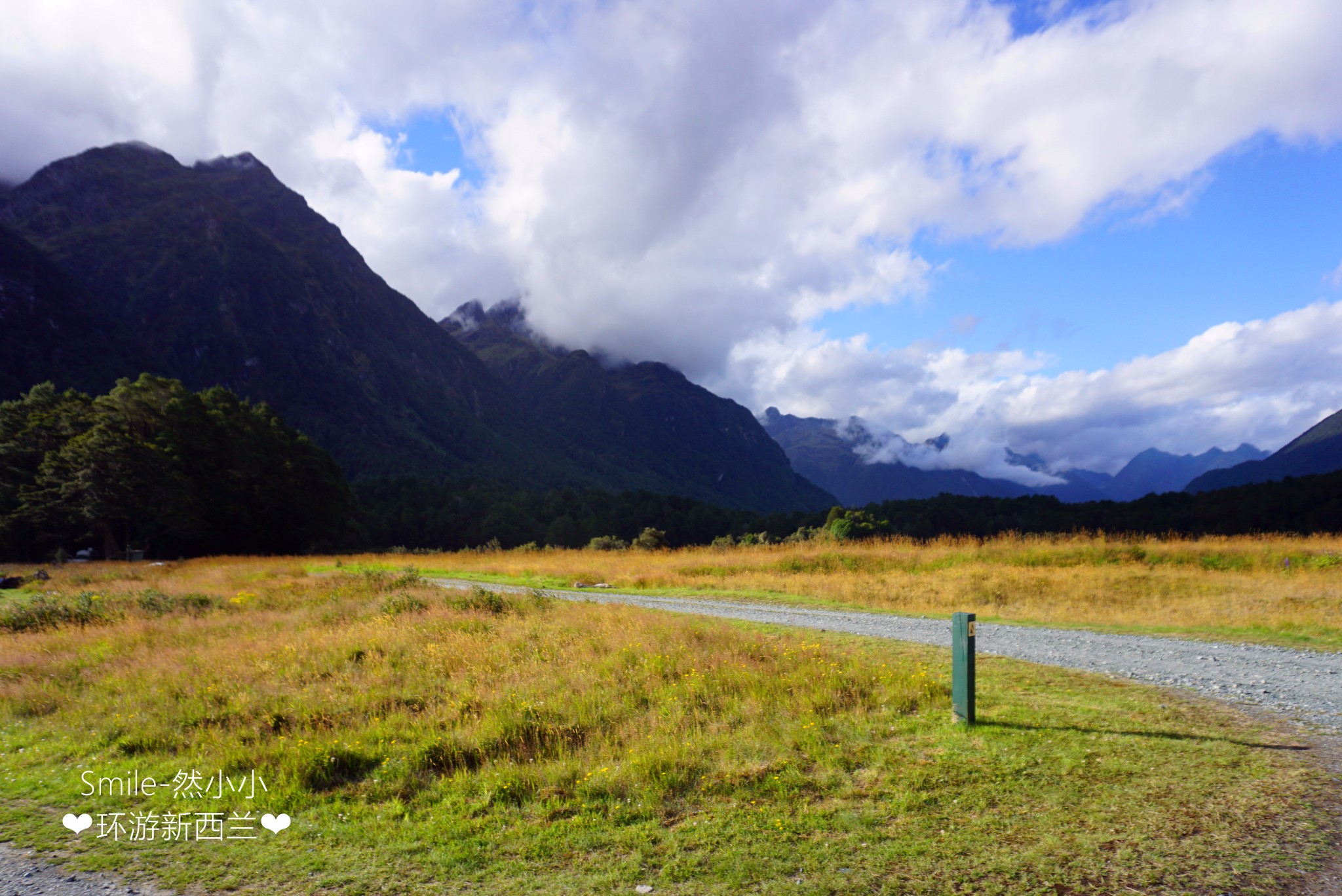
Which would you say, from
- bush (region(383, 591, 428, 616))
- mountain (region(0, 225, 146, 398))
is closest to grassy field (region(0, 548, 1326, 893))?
bush (region(383, 591, 428, 616))

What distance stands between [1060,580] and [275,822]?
783 inches

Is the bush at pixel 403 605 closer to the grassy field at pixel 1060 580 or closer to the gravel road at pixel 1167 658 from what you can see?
the gravel road at pixel 1167 658

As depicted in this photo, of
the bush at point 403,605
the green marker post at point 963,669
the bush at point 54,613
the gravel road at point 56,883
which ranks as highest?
the green marker post at point 963,669

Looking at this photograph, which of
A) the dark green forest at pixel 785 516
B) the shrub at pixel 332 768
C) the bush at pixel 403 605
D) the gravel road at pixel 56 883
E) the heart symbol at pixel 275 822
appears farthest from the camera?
the dark green forest at pixel 785 516

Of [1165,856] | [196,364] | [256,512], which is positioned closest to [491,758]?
[1165,856]

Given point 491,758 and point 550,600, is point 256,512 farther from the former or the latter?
point 491,758

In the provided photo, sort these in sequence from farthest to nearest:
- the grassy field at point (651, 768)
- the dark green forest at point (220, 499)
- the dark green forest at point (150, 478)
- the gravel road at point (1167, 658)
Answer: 1. the dark green forest at point (220, 499)
2. the dark green forest at point (150, 478)
3. the gravel road at point (1167, 658)
4. the grassy field at point (651, 768)

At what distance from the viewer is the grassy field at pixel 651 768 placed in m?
4.34

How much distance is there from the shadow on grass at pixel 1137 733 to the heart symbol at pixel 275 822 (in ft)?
22.8

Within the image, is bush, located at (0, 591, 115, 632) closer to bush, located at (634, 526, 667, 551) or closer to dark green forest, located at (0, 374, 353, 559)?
bush, located at (634, 526, 667, 551)

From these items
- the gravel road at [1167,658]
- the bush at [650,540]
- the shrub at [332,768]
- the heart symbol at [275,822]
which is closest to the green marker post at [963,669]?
the gravel road at [1167,658]

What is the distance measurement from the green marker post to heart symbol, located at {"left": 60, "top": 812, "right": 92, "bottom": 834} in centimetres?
870

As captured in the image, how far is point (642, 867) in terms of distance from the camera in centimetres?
445

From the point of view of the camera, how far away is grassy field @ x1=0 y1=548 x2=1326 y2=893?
434 cm
